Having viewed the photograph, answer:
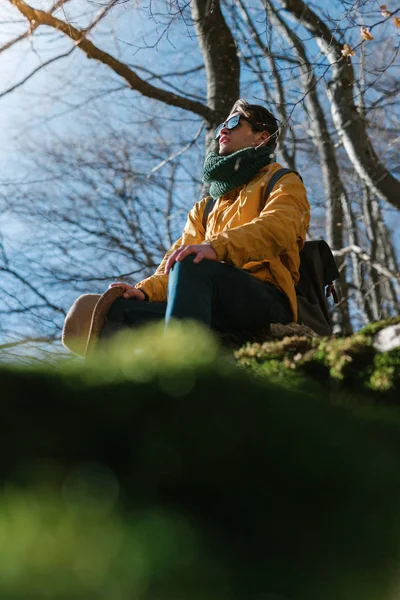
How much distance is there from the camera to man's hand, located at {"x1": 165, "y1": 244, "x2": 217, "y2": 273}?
249 centimetres

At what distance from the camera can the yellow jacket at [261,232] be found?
2.70m

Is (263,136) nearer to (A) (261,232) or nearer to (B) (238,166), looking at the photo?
(B) (238,166)

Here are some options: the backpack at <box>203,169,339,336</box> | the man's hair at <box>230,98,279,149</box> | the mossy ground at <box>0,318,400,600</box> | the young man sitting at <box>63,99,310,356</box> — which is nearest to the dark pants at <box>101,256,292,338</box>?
the young man sitting at <box>63,99,310,356</box>

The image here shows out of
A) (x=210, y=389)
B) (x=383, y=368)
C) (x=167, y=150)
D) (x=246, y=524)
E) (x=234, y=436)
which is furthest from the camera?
(x=167, y=150)

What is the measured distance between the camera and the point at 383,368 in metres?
1.79

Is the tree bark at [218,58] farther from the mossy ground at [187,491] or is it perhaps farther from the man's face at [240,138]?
the mossy ground at [187,491]

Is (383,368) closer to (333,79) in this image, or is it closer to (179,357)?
(179,357)

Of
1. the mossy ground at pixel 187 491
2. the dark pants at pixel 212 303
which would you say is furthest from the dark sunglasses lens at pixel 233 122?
the mossy ground at pixel 187 491

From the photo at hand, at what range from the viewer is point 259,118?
3.58 meters

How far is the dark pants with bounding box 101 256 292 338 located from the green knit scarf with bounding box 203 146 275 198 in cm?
77

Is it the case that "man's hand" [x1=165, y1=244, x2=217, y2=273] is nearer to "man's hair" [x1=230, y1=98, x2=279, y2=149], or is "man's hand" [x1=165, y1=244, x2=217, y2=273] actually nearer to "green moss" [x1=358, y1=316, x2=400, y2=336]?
"green moss" [x1=358, y1=316, x2=400, y2=336]


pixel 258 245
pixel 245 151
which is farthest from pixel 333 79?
pixel 258 245

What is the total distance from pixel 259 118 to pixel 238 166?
50 centimetres

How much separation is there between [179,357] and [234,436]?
38 cm
